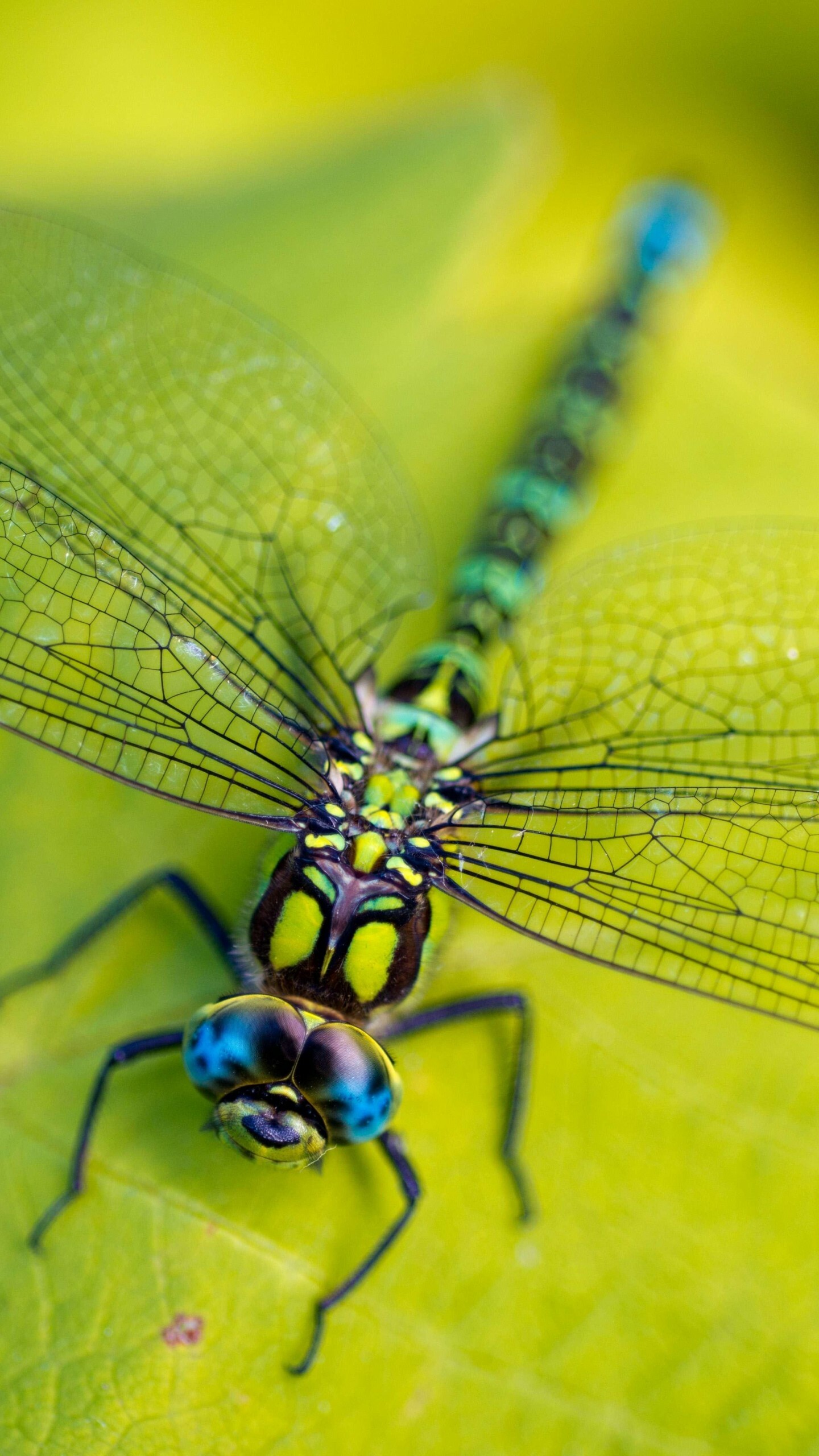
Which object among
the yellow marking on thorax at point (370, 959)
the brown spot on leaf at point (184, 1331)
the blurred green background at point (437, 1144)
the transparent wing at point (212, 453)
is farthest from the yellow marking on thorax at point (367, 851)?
the brown spot on leaf at point (184, 1331)

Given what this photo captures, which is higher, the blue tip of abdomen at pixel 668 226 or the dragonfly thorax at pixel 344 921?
the blue tip of abdomen at pixel 668 226

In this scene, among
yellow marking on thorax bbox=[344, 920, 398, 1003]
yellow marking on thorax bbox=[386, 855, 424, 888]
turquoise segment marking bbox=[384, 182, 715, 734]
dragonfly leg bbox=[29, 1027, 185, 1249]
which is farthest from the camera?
turquoise segment marking bbox=[384, 182, 715, 734]

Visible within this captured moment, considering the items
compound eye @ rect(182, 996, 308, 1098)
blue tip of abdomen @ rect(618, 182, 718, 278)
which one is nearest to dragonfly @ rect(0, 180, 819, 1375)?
compound eye @ rect(182, 996, 308, 1098)

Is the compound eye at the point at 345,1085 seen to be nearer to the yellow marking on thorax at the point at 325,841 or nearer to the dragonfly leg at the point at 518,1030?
the dragonfly leg at the point at 518,1030

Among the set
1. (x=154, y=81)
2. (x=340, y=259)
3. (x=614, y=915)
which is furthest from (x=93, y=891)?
(x=154, y=81)

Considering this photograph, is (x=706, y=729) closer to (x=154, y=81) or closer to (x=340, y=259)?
(x=340, y=259)

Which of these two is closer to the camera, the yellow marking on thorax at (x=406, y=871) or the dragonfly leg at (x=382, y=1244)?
the dragonfly leg at (x=382, y=1244)

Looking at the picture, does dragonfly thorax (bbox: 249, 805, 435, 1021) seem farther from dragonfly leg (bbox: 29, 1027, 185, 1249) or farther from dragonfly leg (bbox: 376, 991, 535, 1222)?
dragonfly leg (bbox: 29, 1027, 185, 1249)
